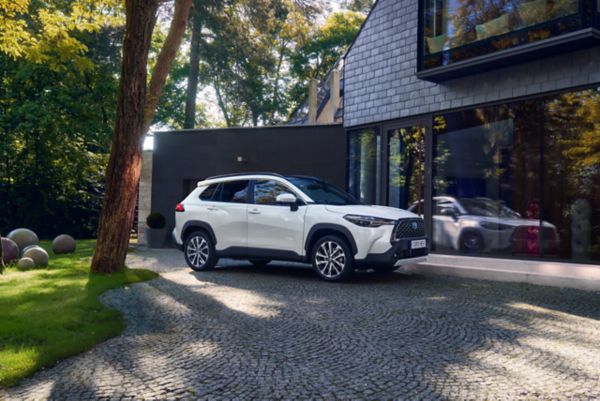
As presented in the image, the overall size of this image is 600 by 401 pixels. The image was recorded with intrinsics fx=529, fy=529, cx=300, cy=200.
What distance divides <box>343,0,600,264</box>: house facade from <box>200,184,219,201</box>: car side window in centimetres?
504

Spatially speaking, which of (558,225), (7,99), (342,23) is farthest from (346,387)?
(342,23)

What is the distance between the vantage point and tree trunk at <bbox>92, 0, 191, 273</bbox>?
8.90 meters

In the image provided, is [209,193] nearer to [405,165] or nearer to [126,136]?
[126,136]

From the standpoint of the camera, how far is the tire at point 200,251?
33.5 ft

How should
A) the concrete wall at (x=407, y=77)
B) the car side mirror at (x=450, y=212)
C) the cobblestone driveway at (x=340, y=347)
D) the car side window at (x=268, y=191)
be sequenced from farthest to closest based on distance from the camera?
the car side mirror at (x=450, y=212), the concrete wall at (x=407, y=77), the car side window at (x=268, y=191), the cobblestone driveway at (x=340, y=347)

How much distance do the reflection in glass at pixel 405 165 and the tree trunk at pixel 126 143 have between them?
6751mm

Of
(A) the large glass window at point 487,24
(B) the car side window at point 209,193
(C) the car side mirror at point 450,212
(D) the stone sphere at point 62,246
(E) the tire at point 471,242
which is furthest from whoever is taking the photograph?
(D) the stone sphere at point 62,246

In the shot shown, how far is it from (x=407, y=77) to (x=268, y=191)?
567 centimetres

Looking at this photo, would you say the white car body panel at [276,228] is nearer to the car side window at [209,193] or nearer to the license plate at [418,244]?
the car side window at [209,193]

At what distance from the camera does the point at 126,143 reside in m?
8.96

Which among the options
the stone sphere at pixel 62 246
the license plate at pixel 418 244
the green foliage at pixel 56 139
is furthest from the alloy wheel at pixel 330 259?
the green foliage at pixel 56 139

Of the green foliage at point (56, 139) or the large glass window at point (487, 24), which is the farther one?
the green foliage at point (56, 139)

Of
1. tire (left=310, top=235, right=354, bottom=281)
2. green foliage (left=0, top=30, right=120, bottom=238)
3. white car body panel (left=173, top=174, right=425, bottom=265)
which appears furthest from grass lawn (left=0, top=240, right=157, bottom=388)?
green foliage (left=0, top=30, right=120, bottom=238)

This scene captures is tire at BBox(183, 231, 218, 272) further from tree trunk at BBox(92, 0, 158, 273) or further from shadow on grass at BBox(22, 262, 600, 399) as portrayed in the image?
shadow on grass at BBox(22, 262, 600, 399)
